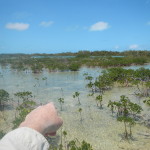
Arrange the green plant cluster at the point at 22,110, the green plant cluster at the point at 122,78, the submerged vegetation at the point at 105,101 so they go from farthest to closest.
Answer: the green plant cluster at the point at 122,78 → the submerged vegetation at the point at 105,101 → the green plant cluster at the point at 22,110

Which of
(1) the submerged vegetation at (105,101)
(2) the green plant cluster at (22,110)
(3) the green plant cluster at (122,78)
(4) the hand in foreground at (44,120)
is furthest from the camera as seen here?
(3) the green plant cluster at (122,78)

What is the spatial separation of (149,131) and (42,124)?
520cm

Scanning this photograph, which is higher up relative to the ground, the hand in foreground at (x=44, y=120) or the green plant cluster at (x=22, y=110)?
the hand in foreground at (x=44, y=120)

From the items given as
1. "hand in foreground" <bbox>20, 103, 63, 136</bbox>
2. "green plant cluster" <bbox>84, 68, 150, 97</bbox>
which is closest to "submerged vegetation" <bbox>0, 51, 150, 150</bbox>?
"green plant cluster" <bbox>84, 68, 150, 97</bbox>

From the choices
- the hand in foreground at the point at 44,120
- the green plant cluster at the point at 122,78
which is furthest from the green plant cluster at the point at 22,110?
the green plant cluster at the point at 122,78

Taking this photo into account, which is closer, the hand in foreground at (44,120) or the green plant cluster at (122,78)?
the hand in foreground at (44,120)

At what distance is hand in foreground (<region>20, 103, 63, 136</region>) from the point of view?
0.81m

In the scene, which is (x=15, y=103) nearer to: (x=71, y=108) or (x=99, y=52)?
(x=71, y=108)

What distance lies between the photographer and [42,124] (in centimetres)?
82

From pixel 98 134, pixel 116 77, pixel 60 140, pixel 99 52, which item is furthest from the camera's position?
pixel 99 52

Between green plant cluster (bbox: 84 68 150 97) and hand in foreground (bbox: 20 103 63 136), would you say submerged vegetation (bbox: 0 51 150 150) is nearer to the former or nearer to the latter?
green plant cluster (bbox: 84 68 150 97)

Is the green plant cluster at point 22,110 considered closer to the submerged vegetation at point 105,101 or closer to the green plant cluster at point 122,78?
the submerged vegetation at point 105,101

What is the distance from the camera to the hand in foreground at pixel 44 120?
81 centimetres

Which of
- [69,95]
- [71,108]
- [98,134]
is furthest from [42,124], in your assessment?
[69,95]
